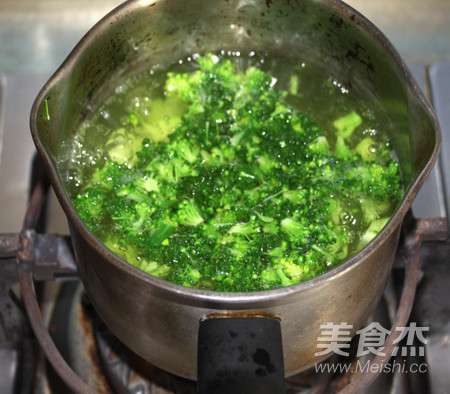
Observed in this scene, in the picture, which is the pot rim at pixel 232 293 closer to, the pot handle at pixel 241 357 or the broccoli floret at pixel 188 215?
the pot handle at pixel 241 357

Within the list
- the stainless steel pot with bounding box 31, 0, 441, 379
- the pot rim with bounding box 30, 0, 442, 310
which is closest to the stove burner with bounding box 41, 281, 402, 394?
the stainless steel pot with bounding box 31, 0, 441, 379

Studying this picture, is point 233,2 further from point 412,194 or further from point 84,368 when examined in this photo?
point 84,368

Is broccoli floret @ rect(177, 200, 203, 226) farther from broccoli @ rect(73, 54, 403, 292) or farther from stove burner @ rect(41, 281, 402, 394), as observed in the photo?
stove burner @ rect(41, 281, 402, 394)

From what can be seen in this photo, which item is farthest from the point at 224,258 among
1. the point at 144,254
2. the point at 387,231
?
the point at 387,231

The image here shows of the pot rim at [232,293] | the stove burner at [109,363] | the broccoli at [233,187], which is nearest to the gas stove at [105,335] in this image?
the stove burner at [109,363]

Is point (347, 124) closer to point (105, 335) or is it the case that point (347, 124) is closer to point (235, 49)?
point (235, 49)

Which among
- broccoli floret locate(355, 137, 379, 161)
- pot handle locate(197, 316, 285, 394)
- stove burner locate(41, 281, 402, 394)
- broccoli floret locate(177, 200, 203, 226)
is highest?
broccoli floret locate(355, 137, 379, 161)
